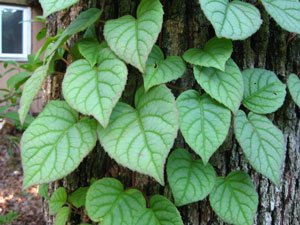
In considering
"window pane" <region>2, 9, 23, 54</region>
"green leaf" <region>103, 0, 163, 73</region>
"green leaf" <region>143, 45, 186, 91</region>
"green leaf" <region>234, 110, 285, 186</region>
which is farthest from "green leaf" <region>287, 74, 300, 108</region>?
"window pane" <region>2, 9, 23, 54</region>

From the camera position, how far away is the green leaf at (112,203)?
2.75ft

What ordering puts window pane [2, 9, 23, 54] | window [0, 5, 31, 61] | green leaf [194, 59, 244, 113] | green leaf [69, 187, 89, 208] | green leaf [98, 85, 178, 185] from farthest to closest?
window pane [2, 9, 23, 54]
window [0, 5, 31, 61]
green leaf [69, 187, 89, 208]
green leaf [194, 59, 244, 113]
green leaf [98, 85, 178, 185]

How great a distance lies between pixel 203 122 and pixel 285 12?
427 mm

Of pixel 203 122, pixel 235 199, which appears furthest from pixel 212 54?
pixel 235 199

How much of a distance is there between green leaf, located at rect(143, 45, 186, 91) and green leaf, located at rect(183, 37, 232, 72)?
1.3 inches

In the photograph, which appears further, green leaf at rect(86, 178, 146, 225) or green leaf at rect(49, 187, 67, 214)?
green leaf at rect(49, 187, 67, 214)

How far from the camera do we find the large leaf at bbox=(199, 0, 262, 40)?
75cm

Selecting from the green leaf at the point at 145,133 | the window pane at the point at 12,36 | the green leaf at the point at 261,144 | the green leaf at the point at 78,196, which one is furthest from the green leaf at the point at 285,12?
the window pane at the point at 12,36

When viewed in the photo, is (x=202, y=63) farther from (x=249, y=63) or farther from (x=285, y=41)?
(x=285, y=41)

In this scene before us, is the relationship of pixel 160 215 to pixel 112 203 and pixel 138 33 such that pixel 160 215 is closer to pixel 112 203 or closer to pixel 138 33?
pixel 112 203

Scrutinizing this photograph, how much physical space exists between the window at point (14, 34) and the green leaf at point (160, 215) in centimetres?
569

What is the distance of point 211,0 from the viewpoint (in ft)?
2.54

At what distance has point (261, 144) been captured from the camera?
0.85 m

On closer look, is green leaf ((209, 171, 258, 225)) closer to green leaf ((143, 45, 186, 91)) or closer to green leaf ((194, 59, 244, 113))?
green leaf ((194, 59, 244, 113))
